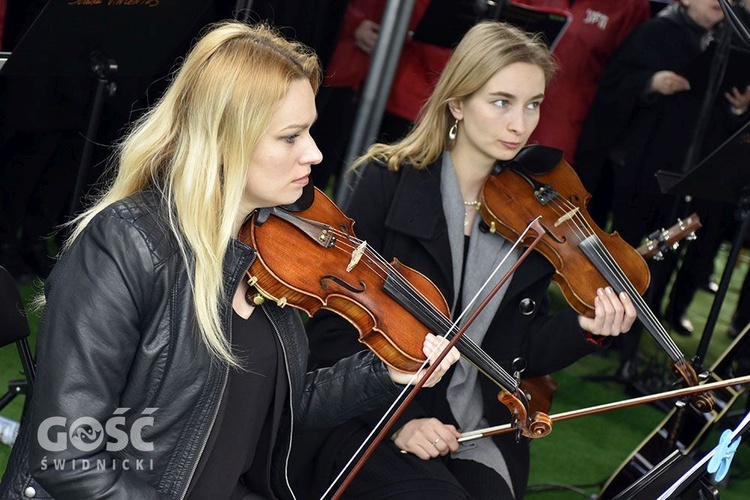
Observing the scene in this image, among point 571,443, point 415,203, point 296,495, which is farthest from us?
point 571,443

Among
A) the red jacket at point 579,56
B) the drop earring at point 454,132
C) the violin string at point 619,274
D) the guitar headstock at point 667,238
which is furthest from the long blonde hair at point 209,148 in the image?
the red jacket at point 579,56

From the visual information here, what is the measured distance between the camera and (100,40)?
2.86 meters

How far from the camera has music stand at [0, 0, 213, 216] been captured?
2625 millimetres

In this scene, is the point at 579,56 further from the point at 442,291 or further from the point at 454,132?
the point at 442,291

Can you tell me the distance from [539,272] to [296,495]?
80 cm

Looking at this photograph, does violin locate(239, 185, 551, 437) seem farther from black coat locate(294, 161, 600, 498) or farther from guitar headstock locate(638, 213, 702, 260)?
guitar headstock locate(638, 213, 702, 260)

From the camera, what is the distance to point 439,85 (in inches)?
104

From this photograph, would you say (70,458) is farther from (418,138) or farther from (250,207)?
(418,138)

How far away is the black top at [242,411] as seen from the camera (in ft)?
6.15

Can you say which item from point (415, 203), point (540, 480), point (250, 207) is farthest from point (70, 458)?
point (540, 480)

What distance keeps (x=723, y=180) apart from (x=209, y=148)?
1.68 meters

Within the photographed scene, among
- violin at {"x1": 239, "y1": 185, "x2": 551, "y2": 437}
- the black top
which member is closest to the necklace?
violin at {"x1": 239, "y1": 185, "x2": 551, "y2": 437}

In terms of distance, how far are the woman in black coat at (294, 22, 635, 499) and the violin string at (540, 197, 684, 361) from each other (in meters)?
0.05

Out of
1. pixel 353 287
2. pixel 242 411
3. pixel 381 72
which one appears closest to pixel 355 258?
pixel 353 287
